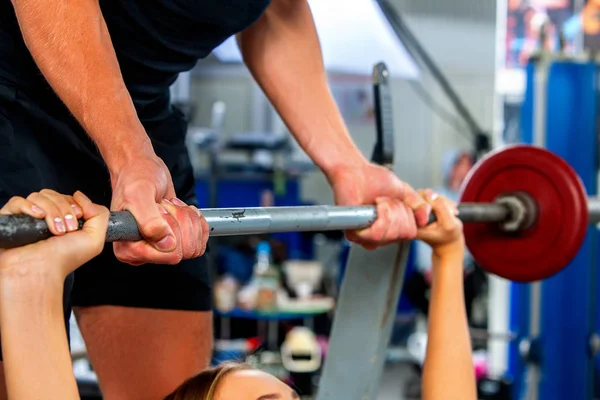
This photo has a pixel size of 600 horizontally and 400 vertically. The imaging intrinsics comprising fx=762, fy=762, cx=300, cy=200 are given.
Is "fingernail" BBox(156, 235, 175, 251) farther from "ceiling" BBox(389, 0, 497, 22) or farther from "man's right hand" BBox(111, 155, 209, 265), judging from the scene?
"ceiling" BBox(389, 0, 497, 22)

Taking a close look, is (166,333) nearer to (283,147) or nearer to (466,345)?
(466,345)

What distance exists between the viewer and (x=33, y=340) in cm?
66

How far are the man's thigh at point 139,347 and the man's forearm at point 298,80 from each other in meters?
0.33

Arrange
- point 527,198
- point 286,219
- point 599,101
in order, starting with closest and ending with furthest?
1. point 286,219
2. point 527,198
3. point 599,101

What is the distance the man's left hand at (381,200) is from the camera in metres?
1.09

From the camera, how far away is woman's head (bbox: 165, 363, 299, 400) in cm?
100

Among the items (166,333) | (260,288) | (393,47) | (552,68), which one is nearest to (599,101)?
(552,68)

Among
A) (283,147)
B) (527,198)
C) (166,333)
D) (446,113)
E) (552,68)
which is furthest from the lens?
(446,113)

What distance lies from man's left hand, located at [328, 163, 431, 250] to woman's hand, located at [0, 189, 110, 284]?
0.49 metres

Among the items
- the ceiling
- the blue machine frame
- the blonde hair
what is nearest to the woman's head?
the blonde hair

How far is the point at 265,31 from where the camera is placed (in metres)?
1.22

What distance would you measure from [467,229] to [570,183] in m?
0.20

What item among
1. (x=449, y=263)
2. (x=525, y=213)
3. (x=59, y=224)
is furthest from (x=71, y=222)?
(x=525, y=213)

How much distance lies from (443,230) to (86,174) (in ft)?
1.72
